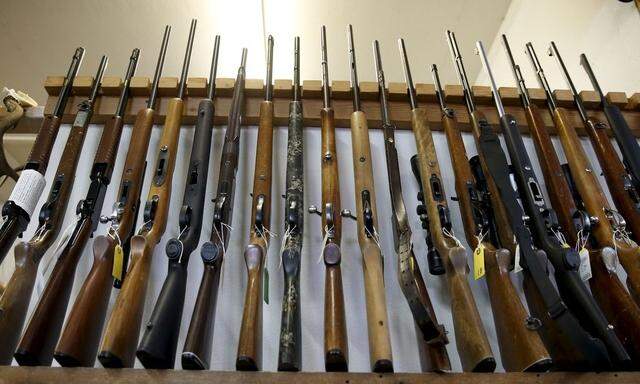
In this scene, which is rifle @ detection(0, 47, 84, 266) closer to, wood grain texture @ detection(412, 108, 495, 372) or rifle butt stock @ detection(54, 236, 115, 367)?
rifle butt stock @ detection(54, 236, 115, 367)

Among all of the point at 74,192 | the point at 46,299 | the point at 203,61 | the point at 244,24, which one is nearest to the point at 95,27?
the point at 203,61

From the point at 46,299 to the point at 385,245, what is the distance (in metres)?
0.97

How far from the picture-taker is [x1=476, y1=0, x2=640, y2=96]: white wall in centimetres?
196

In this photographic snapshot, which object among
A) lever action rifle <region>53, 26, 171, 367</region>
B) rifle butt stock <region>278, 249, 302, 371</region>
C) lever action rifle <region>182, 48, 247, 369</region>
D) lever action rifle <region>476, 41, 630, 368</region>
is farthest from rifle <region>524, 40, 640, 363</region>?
lever action rifle <region>53, 26, 171, 367</region>

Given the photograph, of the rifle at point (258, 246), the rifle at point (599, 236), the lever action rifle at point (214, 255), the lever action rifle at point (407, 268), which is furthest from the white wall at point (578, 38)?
the lever action rifle at point (214, 255)

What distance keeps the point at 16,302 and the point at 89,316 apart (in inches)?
8.4

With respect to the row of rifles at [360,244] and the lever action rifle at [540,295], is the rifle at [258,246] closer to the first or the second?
the row of rifles at [360,244]

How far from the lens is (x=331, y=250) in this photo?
1.22m

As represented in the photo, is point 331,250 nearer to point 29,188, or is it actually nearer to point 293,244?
point 293,244

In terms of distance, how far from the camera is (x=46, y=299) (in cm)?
108

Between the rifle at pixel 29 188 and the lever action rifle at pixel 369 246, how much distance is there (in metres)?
0.91

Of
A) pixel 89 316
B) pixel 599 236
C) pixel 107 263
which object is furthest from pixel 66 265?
pixel 599 236

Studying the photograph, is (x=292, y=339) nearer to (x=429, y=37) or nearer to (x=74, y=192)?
(x=74, y=192)

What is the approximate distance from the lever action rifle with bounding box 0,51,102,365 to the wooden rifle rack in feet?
0.32
